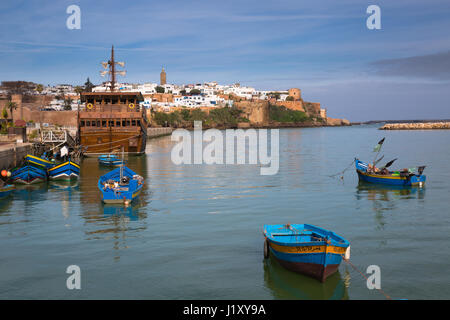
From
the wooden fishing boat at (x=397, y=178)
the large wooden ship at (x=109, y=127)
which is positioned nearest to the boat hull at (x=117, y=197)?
the wooden fishing boat at (x=397, y=178)

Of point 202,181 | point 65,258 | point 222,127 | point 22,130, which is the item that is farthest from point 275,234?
point 222,127

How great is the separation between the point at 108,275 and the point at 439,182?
26.4 m

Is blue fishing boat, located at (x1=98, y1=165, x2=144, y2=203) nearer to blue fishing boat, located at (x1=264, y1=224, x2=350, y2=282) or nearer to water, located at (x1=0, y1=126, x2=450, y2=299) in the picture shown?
water, located at (x1=0, y1=126, x2=450, y2=299)

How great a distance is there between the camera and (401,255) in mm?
14258

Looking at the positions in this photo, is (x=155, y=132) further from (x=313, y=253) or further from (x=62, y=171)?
(x=313, y=253)

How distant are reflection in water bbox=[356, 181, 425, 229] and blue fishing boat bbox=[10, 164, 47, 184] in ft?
73.6

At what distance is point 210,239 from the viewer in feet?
53.2

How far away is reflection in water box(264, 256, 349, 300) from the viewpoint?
11125 mm

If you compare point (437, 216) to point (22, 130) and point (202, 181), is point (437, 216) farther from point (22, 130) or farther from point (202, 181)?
point (22, 130)

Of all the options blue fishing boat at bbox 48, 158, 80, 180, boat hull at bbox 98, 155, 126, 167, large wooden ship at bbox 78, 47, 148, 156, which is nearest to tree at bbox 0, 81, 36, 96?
large wooden ship at bbox 78, 47, 148, 156

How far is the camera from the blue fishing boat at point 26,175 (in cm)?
3012

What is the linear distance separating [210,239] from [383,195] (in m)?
14.0

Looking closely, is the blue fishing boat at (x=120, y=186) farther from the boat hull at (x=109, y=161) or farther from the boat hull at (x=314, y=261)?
the boat hull at (x=109, y=161)
